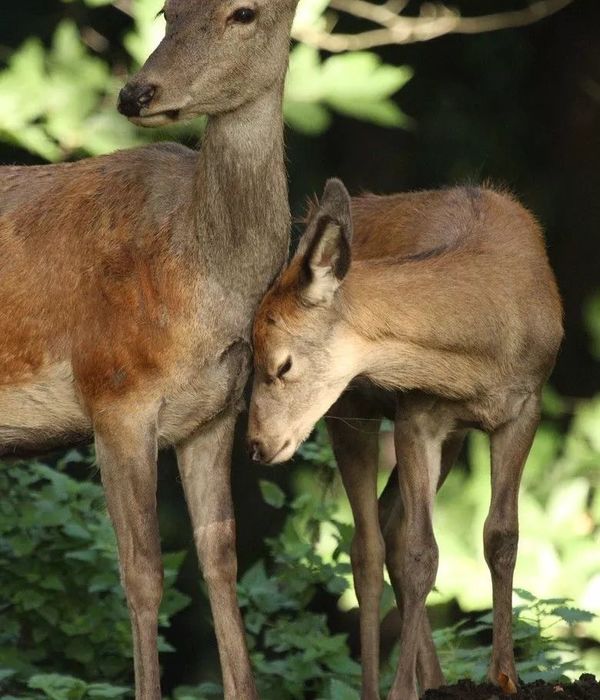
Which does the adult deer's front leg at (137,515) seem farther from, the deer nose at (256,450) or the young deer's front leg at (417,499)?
the young deer's front leg at (417,499)

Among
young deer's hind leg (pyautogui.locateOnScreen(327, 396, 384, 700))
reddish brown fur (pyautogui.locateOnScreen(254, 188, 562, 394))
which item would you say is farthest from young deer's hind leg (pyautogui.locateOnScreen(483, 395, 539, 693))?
young deer's hind leg (pyautogui.locateOnScreen(327, 396, 384, 700))

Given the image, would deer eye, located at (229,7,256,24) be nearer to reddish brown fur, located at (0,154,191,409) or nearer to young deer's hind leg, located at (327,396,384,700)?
reddish brown fur, located at (0,154,191,409)

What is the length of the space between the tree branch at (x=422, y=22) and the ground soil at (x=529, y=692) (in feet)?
15.4

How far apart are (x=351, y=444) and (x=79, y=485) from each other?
1638 mm

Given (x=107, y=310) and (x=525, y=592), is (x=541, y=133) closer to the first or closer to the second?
(x=525, y=592)

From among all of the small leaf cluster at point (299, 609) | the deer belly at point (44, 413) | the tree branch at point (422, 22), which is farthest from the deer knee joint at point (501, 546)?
the tree branch at point (422, 22)

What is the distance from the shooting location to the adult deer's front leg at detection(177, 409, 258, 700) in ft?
27.7

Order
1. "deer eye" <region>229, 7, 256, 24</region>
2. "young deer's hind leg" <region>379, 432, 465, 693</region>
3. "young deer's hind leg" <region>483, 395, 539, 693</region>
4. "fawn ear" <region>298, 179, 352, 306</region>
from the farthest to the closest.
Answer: "young deer's hind leg" <region>379, 432, 465, 693</region> < "young deer's hind leg" <region>483, 395, 539, 693</region> < "fawn ear" <region>298, 179, 352, 306</region> < "deer eye" <region>229, 7, 256, 24</region>

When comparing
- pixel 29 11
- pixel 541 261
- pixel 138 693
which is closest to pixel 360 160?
pixel 29 11

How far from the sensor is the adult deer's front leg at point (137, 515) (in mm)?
8117

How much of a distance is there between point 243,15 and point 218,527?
2.12 m

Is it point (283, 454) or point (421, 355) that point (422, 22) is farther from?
point (283, 454)

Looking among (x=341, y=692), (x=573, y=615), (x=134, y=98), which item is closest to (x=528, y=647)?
(x=573, y=615)

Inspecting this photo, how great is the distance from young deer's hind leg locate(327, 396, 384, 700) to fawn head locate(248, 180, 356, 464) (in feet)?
2.94
